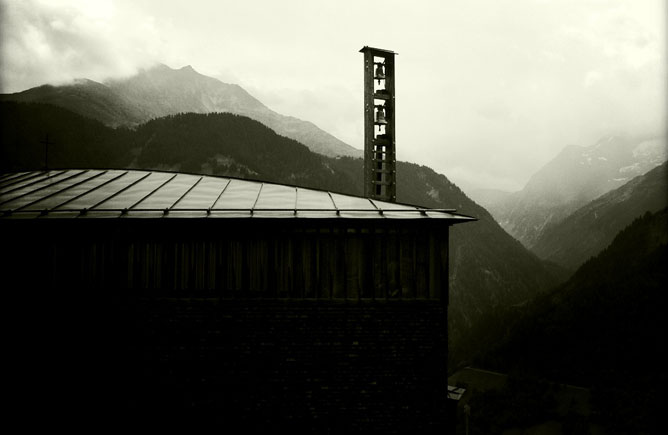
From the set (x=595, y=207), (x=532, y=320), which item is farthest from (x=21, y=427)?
(x=595, y=207)

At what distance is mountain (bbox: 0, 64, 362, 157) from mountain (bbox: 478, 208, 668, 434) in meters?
79.7

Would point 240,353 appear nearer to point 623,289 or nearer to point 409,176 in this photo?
point 623,289

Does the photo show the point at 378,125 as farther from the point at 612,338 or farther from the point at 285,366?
the point at 612,338

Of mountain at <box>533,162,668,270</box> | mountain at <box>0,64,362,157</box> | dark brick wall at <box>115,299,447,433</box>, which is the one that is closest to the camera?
dark brick wall at <box>115,299,447,433</box>

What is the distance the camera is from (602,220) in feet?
507

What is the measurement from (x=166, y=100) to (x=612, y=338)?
155815mm

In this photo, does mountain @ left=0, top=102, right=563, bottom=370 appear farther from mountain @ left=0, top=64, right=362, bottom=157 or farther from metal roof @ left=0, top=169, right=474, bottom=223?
metal roof @ left=0, top=169, right=474, bottom=223

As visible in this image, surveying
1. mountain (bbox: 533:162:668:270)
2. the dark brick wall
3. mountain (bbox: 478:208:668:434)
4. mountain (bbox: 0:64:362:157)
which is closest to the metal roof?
the dark brick wall

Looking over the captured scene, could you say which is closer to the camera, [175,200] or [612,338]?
[175,200]

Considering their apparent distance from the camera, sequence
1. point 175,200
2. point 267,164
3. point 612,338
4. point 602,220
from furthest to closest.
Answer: point 602,220
point 267,164
point 612,338
point 175,200

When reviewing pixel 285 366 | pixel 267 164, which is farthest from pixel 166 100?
pixel 285 366

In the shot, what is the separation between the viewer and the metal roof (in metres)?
10.8

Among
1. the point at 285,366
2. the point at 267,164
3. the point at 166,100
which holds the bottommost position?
A: the point at 285,366

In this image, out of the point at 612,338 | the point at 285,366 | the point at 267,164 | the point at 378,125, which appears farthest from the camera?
the point at 267,164
